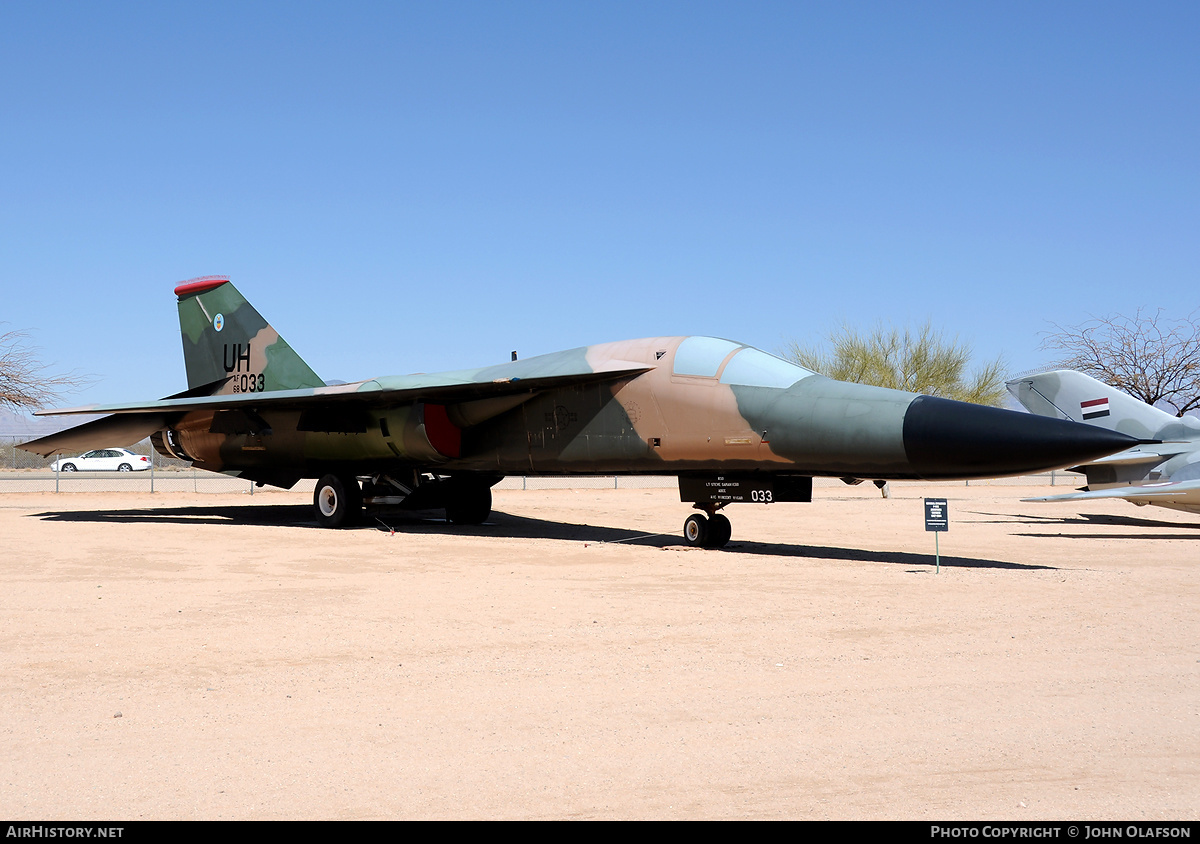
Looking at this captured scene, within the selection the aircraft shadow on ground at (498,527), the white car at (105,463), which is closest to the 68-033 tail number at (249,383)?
the aircraft shadow on ground at (498,527)

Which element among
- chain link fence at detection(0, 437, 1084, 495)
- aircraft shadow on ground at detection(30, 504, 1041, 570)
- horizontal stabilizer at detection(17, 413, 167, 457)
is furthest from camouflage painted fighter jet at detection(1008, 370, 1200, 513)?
horizontal stabilizer at detection(17, 413, 167, 457)

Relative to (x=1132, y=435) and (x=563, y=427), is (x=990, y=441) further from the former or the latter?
(x=1132, y=435)

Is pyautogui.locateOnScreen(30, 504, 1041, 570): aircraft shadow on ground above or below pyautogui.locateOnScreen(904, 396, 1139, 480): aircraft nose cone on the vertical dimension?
below

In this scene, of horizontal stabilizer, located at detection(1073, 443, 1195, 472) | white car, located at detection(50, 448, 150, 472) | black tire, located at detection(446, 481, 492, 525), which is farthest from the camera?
white car, located at detection(50, 448, 150, 472)

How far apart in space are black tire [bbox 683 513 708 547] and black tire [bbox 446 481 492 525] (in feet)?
17.3

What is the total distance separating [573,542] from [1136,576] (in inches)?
271

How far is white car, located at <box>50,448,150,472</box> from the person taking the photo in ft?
161

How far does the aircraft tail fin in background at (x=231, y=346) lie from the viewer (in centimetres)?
1836

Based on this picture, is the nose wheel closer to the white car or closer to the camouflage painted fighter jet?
the camouflage painted fighter jet

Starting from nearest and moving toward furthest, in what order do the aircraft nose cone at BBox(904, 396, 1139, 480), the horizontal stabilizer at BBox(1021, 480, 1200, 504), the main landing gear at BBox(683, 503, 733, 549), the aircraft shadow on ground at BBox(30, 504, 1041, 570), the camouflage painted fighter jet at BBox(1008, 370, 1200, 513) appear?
the aircraft nose cone at BBox(904, 396, 1139, 480) → the aircraft shadow on ground at BBox(30, 504, 1041, 570) → the main landing gear at BBox(683, 503, 733, 549) → the horizontal stabilizer at BBox(1021, 480, 1200, 504) → the camouflage painted fighter jet at BBox(1008, 370, 1200, 513)
